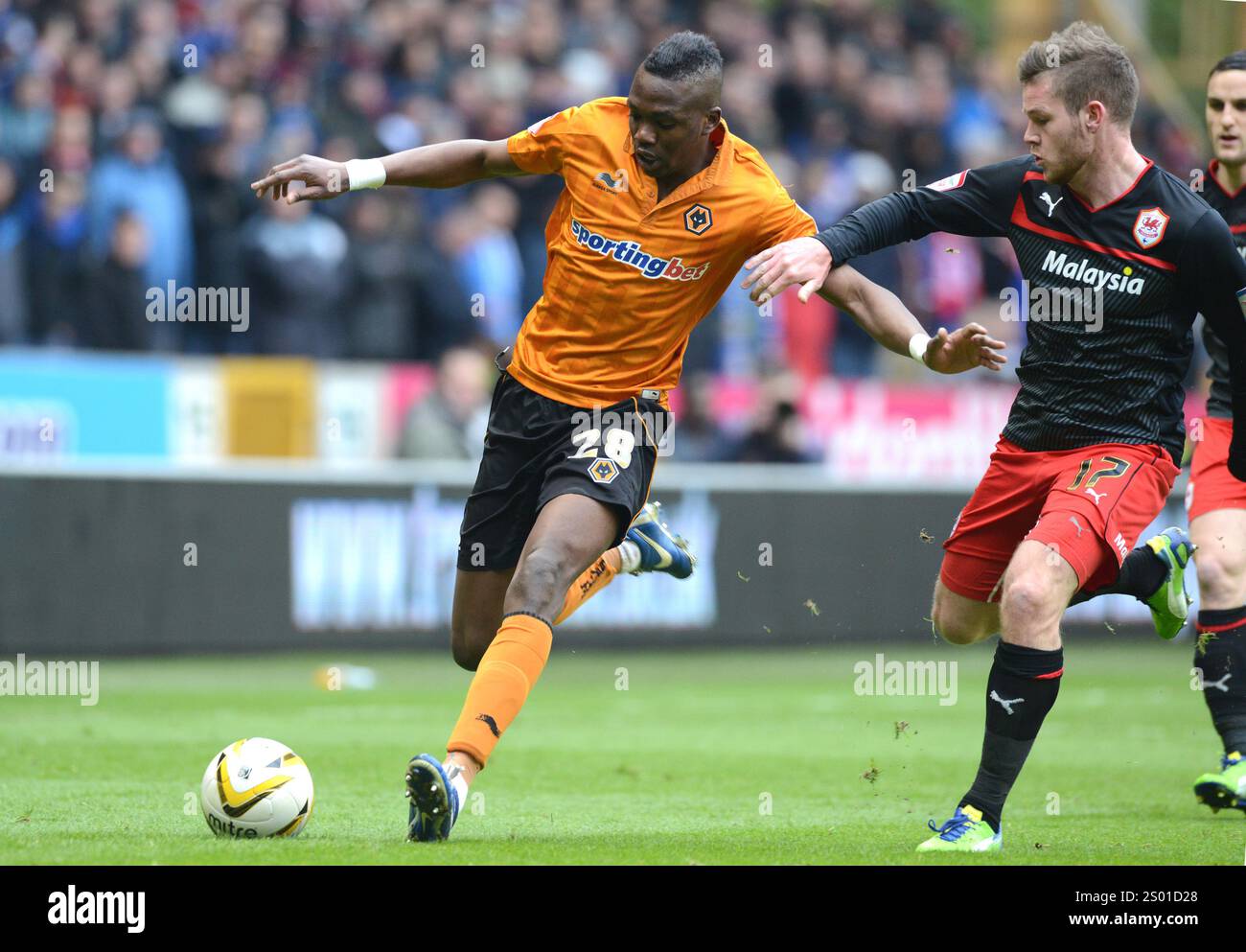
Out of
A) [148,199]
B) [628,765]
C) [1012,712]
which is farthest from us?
[148,199]

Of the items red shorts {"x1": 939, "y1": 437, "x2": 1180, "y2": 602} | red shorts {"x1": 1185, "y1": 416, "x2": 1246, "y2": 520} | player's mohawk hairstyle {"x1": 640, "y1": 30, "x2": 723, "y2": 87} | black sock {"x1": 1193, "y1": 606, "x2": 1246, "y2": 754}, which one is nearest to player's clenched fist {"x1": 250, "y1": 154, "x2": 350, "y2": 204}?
player's mohawk hairstyle {"x1": 640, "y1": 30, "x2": 723, "y2": 87}

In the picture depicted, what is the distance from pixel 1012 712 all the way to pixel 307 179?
3.25m

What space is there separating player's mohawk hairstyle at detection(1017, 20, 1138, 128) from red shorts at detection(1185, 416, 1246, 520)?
2.22 metres

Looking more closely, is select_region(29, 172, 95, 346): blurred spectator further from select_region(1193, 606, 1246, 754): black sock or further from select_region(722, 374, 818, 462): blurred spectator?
select_region(1193, 606, 1246, 754): black sock

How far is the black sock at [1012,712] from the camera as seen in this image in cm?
653

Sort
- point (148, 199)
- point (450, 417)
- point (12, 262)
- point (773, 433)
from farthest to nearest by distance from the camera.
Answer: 1. point (773, 433)
2. point (450, 417)
3. point (148, 199)
4. point (12, 262)

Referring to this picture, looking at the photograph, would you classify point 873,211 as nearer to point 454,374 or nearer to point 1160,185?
point 1160,185

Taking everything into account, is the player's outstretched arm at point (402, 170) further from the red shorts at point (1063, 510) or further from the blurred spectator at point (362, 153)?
the blurred spectator at point (362, 153)

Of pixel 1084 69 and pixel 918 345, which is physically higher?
pixel 1084 69

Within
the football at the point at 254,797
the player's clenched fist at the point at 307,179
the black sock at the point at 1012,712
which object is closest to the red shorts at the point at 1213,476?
the black sock at the point at 1012,712

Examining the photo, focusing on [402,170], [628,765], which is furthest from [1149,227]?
[628,765]

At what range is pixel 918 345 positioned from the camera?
276 inches

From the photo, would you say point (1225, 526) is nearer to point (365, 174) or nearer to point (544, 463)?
point (544, 463)

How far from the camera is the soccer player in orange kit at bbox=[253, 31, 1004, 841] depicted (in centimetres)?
693
